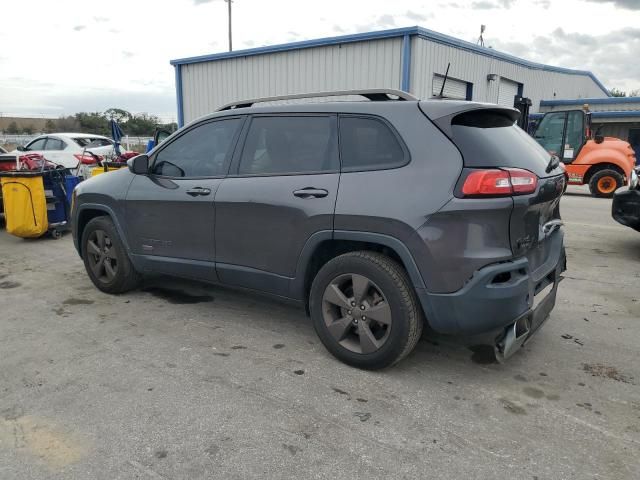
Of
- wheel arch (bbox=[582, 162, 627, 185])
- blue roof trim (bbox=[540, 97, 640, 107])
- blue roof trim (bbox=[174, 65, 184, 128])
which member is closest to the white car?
blue roof trim (bbox=[174, 65, 184, 128])

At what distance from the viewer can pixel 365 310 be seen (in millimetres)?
3180

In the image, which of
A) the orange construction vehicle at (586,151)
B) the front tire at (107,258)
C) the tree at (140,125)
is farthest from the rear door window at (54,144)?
the tree at (140,125)

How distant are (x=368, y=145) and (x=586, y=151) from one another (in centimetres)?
1256

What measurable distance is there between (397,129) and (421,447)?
181cm

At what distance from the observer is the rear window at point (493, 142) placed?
2.89 metres

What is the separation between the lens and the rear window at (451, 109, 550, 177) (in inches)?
114

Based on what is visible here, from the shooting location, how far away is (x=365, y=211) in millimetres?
3090

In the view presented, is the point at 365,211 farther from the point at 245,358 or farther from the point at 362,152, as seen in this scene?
the point at 245,358

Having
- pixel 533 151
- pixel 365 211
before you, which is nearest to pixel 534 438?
pixel 365 211

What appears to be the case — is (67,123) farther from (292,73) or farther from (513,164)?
(513,164)

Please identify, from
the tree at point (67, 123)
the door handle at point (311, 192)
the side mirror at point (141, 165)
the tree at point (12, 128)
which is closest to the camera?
the door handle at point (311, 192)

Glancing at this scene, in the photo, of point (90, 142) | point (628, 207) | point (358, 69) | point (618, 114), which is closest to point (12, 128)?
point (90, 142)

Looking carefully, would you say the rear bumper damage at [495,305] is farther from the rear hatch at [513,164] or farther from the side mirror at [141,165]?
the side mirror at [141,165]

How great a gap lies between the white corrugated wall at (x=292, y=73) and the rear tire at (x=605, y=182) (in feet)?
19.6
